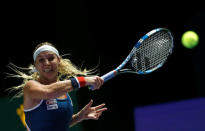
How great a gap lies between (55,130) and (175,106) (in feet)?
8.41

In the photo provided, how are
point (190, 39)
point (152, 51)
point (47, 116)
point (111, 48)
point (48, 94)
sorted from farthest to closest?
1. point (190, 39)
2. point (111, 48)
3. point (152, 51)
4. point (47, 116)
5. point (48, 94)

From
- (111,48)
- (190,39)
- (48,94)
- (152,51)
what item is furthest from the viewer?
→ (190,39)

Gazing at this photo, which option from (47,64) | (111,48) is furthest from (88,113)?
(111,48)

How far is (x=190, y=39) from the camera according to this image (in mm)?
5520

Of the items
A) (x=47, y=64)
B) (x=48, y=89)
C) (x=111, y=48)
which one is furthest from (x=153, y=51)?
(x=111, y=48)

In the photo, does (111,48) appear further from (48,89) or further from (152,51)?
(48,89)

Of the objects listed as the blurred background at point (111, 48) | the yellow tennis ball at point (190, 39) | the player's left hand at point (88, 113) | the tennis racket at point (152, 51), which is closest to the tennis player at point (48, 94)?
the player's left hand at point (88, 113)

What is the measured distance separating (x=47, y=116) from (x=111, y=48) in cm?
313

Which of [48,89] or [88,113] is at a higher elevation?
[48,89]

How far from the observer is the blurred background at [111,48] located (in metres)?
4.69

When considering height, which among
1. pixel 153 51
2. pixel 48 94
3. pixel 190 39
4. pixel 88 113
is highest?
pixel 190 39

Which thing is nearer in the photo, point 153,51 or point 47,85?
point 47,85

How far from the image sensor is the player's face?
234 centimetres
